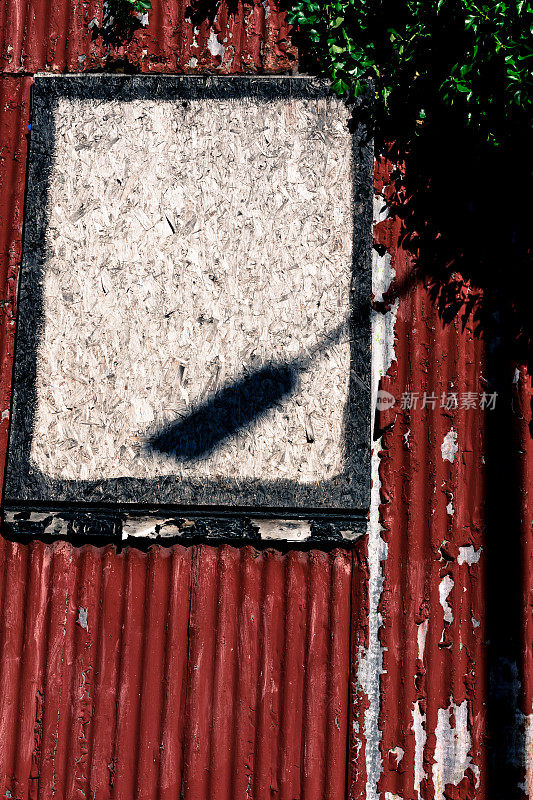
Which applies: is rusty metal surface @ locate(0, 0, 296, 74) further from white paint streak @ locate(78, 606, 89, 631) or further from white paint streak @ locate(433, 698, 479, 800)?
white paint streak @ locate(433, 698, 479, 800)

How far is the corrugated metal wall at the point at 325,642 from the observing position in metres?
2.79

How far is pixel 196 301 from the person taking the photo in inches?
115

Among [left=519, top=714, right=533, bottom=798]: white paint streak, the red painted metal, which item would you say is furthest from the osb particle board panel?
[left=519, top=714, right=533, bottom=798]: white paint streak

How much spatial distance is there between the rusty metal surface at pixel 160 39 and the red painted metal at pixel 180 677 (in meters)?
2.48

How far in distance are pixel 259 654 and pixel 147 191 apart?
229 cm

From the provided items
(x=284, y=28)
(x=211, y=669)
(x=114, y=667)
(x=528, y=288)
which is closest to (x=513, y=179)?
(x=528, y=288)

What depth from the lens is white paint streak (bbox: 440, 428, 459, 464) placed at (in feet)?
9.61

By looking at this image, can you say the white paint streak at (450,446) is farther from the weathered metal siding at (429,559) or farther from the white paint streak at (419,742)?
the white paint streak at (419,742)

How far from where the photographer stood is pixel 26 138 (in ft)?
10.5

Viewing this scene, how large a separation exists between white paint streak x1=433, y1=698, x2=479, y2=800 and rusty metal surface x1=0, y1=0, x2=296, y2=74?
10.6ft

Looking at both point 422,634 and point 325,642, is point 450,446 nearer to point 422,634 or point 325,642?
point 422,634

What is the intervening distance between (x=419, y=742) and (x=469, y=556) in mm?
879

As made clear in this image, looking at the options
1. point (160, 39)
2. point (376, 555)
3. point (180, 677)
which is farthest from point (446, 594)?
point (160, 39)

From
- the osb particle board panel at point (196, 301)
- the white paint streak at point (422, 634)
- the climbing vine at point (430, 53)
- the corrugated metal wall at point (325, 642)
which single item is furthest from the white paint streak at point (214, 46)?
the white paint streak at point (422, 634)
